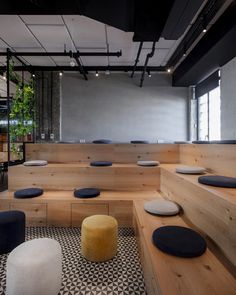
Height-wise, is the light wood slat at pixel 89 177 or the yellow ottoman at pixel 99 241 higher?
the light wood slat at pixel 89 177

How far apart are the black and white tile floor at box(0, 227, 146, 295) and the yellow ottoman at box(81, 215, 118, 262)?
0.07 meters

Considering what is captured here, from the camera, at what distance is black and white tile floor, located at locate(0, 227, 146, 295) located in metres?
1.66

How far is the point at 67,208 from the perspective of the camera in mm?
2791

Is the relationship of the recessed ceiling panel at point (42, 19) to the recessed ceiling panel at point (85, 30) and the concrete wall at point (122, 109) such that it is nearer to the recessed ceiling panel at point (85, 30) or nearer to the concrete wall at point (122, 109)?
the recessed ceiling panel at point (85, 30)

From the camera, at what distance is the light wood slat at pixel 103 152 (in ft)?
12.2

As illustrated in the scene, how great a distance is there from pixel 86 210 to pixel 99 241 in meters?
0.85

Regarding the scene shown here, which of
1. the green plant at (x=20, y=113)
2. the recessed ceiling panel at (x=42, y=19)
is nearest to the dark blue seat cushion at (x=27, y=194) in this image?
the green plant at (x=20, y=113)

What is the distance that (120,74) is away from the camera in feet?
20.2

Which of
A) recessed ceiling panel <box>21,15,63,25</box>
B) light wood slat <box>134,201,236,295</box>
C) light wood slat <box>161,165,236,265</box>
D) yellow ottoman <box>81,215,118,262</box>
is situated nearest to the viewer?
light wood slat <box>134,201,236,295</box>

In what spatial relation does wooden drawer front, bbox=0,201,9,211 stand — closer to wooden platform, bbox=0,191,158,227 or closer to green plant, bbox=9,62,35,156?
wooden platform, bbox=0,191,158,227

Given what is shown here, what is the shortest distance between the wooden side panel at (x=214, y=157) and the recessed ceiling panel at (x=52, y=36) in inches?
122

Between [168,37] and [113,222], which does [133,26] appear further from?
[113,222]

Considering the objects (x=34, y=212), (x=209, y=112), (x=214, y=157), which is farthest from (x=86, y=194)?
(x=209, y=112)

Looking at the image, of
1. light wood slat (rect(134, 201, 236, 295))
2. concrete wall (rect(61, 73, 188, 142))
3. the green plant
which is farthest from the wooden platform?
concrete wall (rect(61, 73, 188, 142))
